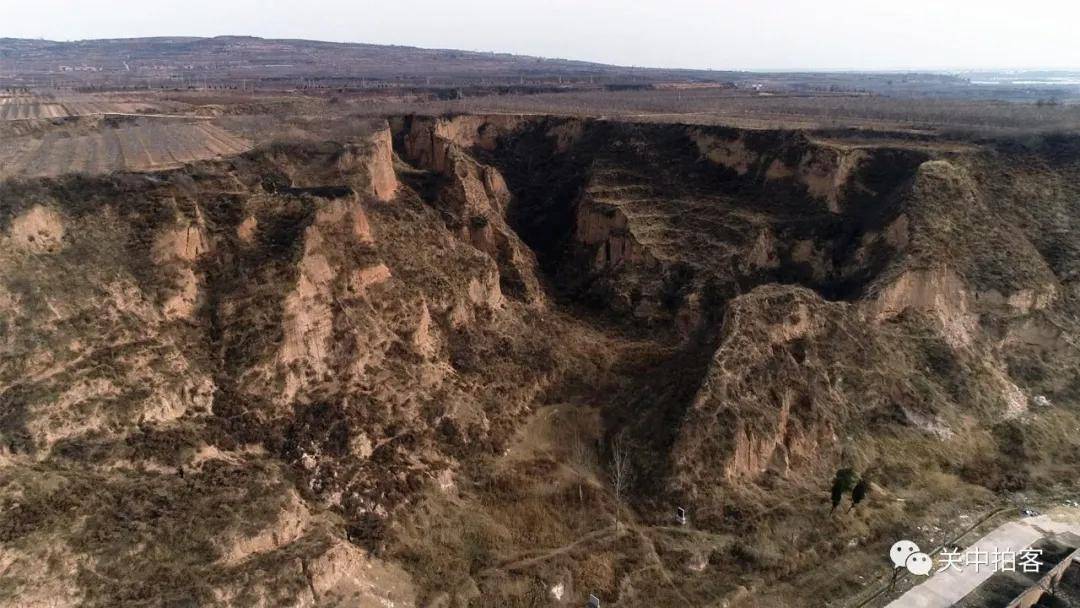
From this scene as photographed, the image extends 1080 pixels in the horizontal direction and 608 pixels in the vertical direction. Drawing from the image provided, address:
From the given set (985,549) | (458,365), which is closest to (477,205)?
(458,365)

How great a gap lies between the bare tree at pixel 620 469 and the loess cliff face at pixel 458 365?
841 mm

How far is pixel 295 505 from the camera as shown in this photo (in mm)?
35531

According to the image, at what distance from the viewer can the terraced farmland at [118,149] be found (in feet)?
165

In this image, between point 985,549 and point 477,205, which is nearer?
point 985,549

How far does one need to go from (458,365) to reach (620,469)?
15.0 m

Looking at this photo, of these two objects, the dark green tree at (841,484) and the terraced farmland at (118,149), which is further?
the terraced farmland at (118,149)

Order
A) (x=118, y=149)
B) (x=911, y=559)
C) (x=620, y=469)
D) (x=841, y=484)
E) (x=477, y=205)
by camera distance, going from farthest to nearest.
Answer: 1. (x=477, y=205)
2. (x=118, y=149)
3. (x=620, y=469)
4. (x=841, y=484)
5. (x=911, y=559)

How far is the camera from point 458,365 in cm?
5131

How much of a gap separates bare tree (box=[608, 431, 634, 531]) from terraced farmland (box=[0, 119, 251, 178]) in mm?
40869

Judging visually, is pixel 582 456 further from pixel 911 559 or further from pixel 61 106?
pixel 61 106

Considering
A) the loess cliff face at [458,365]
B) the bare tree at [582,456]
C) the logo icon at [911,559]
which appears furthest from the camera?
the bare tree at [582,456]

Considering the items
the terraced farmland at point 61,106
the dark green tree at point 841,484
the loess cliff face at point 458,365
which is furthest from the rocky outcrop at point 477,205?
the terraced farmland at point 61,106

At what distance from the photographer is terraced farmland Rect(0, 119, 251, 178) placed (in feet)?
165

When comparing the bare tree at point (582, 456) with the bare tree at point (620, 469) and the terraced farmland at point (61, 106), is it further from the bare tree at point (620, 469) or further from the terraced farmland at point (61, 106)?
the terraced farmland at point (61, 106)
